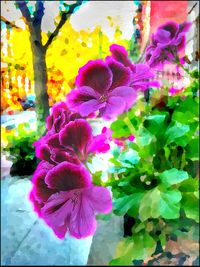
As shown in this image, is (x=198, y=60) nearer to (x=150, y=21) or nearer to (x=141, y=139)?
(x=150, y=21)

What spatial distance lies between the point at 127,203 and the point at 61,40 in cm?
36

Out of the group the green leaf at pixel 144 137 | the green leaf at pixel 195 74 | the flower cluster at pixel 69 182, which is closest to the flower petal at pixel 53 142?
the flower cluster at pixel 69 182

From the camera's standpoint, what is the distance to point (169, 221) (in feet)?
0.79

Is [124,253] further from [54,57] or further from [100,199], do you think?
[54,57]

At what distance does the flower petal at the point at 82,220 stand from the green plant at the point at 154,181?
0.06 m

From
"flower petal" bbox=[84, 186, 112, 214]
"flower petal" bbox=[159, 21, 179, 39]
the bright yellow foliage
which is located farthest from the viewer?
the bright yellow foliage

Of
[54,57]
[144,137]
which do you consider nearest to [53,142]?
[144,137]

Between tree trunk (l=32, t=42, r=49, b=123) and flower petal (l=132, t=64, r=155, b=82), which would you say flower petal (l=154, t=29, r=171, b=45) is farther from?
tree trunk (l=32, t=42, r=49, b=123)

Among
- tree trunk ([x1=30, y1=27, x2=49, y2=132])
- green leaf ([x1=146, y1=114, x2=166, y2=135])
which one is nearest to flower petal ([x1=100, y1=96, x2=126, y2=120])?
green leaf ([x1=146, y1=114, x2=166, y2=135])

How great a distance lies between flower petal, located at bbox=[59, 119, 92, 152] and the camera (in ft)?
0.52

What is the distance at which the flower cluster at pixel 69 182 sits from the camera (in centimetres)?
15

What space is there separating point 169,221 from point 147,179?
0.03m

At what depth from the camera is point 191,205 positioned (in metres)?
0.23

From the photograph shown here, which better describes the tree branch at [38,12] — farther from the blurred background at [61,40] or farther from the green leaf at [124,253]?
the green leaf at [124,253]
